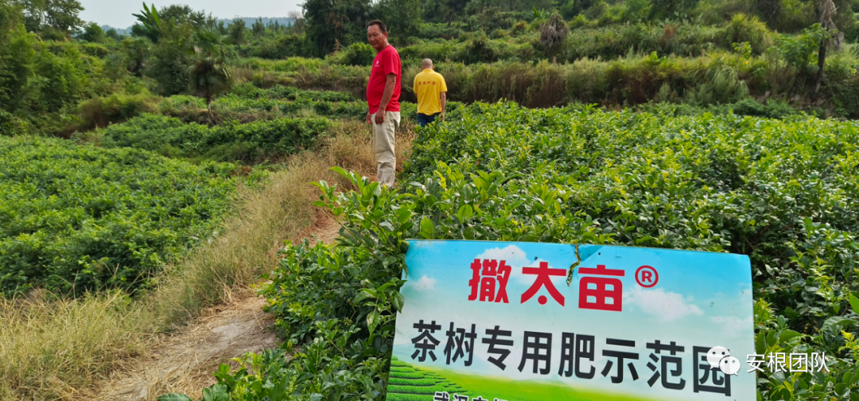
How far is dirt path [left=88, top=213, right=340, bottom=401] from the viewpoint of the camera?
252cm

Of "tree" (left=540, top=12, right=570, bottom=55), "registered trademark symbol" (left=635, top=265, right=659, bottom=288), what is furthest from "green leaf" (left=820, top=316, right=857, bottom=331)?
"tree" (left=540, top=12, right=570, bottom=55)

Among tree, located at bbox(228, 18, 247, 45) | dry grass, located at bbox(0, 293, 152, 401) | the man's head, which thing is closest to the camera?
dry grass, located at bbox(0, 293, 152, 401)

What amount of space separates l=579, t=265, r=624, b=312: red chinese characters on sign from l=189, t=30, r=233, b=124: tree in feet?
59.7

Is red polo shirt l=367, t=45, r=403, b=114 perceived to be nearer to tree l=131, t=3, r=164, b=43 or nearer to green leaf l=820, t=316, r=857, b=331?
green leaf l=820, t=316, r=857, b=331

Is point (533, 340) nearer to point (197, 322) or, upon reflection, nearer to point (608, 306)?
point (608, 306)

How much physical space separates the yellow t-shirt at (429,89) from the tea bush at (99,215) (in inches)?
145

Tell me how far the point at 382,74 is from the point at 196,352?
3567mm

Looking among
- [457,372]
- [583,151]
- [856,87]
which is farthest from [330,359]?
[856,87]

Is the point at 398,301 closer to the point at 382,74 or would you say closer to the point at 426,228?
the point at 426,228

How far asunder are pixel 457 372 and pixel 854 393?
1189 mm

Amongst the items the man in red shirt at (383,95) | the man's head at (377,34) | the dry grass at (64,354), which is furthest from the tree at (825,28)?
the dry grass at (64,354)

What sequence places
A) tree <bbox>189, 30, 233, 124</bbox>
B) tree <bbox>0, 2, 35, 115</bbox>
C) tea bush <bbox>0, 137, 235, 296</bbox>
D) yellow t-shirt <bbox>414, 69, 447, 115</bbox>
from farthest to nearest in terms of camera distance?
tree <bbox>0, 2, 35, 115</bbox> < tree <bbox>189, 30, 233, 124</bbox> < yellow t-shirt <bbox>414, 69, 447, 115</bbox> < tea bush <bbox>0, 137, 235, 296</bbox>

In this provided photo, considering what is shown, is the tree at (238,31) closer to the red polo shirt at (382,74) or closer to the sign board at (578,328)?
the red polo shirt at (382,74)

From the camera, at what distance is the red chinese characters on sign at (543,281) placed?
157 centimetres
